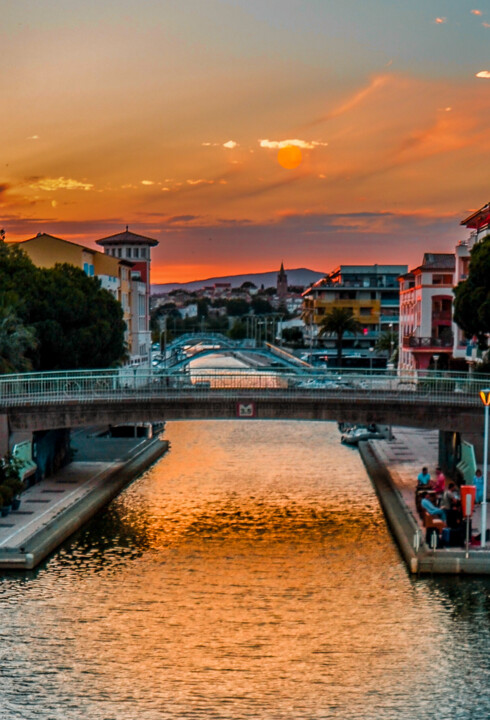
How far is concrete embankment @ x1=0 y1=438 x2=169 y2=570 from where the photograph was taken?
3585 centimetres

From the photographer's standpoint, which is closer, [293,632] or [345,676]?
[345,676]

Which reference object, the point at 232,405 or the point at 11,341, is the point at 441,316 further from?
the point at 11,341

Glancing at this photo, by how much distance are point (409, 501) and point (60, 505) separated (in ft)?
48.7

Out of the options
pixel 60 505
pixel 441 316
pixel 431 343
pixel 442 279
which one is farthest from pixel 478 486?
pixel 442 279

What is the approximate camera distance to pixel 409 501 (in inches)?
1756

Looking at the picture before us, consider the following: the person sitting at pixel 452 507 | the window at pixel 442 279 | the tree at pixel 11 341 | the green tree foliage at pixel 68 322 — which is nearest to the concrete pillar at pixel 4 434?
the tree at pixel 11 341

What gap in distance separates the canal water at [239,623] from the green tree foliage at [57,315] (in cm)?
1667

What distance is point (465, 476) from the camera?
151 feet

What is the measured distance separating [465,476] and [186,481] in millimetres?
16533

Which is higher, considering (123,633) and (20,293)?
(20,293)

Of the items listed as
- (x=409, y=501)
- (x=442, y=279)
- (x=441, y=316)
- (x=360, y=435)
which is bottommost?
(x=409, y=501)

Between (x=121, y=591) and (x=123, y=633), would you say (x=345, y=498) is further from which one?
(x=123, y=633)

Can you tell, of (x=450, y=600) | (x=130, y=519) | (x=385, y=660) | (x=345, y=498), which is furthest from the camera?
(x=345, y=498)

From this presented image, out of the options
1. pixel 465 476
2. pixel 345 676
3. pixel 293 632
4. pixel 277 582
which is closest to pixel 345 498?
pixel 465 476
